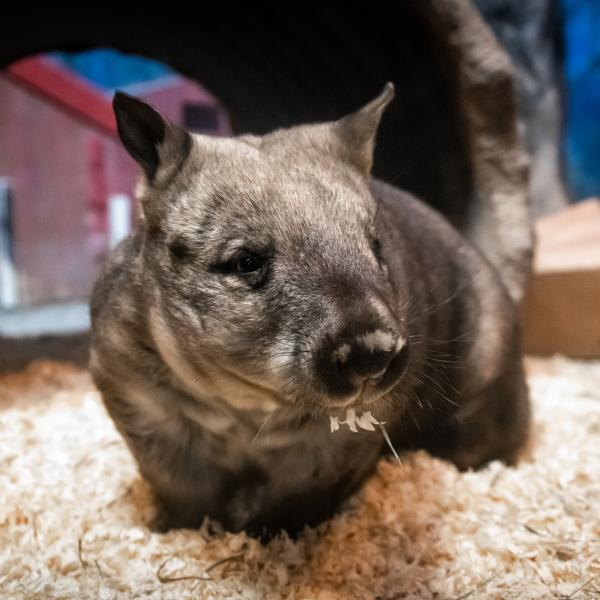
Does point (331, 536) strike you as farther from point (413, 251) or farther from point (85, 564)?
point (413, 251)

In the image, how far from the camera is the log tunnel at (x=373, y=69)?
3525 millimetres

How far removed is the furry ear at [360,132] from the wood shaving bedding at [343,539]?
83 cm

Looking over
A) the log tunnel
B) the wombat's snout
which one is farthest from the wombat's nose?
the log tunnel

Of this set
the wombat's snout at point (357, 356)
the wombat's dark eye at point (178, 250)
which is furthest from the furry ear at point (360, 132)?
the wombat's snout at point (357, 356)

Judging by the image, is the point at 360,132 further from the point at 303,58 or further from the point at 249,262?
the point at 303,58

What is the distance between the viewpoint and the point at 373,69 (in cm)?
394

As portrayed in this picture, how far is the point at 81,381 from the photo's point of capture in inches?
167

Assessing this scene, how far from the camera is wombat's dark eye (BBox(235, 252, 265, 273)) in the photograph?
6.32 ft

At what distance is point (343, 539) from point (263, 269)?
965mm

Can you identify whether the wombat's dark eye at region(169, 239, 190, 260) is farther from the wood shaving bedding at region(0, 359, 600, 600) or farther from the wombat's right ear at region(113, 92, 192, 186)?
the wood shaving bedding at region(0, 359, 600, 600)

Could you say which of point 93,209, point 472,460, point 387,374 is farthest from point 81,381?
point 93,209

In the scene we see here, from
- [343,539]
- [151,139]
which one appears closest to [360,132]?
[151,139]

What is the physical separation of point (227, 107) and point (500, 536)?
10.8 ft

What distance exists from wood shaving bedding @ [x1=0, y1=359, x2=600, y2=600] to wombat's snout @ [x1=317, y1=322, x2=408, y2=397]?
0.66 m
